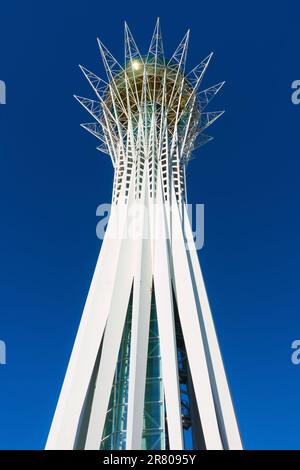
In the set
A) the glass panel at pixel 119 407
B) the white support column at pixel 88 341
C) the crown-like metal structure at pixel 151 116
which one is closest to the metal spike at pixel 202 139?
the crown-like metal structure at pixel 151 116

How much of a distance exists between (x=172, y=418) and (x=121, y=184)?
13.3 m

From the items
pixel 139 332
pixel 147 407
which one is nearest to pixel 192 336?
pixel 139 332

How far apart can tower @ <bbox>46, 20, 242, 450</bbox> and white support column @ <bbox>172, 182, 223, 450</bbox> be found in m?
0.04

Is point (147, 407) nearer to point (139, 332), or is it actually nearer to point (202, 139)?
point (139, 332)

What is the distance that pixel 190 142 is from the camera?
1144 inches

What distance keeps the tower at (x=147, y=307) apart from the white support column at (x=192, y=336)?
4 centimetres

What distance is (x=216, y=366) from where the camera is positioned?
19.0 meters

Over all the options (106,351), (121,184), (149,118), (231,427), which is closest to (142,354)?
(106,351)

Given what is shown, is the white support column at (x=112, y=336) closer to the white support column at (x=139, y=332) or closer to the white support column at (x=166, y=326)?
the white support column at (x=139, y=332)

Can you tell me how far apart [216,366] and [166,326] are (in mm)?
2880

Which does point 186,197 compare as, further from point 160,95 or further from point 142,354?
point 142,354

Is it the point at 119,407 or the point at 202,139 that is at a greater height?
the point at 202,139

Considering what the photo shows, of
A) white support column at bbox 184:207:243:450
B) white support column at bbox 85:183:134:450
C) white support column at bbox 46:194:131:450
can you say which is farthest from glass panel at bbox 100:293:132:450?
white support column at bbox 184:207:243:450
